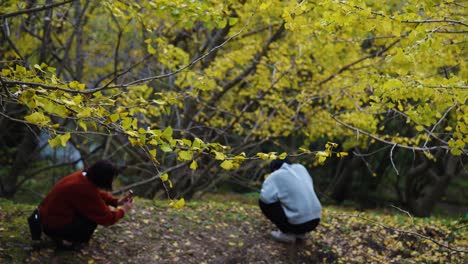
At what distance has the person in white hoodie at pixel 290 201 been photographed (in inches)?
219

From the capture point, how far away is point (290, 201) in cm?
560

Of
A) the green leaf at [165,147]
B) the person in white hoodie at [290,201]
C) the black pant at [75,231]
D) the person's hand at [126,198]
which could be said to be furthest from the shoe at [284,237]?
the green leaf at [165,147]

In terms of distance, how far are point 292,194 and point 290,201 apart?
3.4 inches

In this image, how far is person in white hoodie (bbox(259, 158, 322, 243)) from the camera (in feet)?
18.2

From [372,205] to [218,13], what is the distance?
10.7 metres

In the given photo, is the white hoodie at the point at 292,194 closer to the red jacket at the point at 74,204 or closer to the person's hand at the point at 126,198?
the person's hand at the point at 126,198

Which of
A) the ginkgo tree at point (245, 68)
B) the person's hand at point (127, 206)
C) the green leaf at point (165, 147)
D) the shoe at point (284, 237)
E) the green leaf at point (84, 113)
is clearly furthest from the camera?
the shoe at point (284, 237)

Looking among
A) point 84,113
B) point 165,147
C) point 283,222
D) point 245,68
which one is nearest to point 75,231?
point 283,222

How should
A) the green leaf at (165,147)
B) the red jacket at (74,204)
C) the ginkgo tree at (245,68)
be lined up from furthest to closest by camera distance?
the ginkgo tree at (245,68), the red jacket at (74,204), the green leaf at (165,147)

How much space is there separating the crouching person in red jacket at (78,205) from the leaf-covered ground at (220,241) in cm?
31

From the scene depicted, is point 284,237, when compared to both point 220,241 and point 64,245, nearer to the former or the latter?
point 220,241

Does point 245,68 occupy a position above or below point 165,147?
below

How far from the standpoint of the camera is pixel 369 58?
805cm

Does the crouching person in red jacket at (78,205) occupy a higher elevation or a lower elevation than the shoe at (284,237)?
higher
